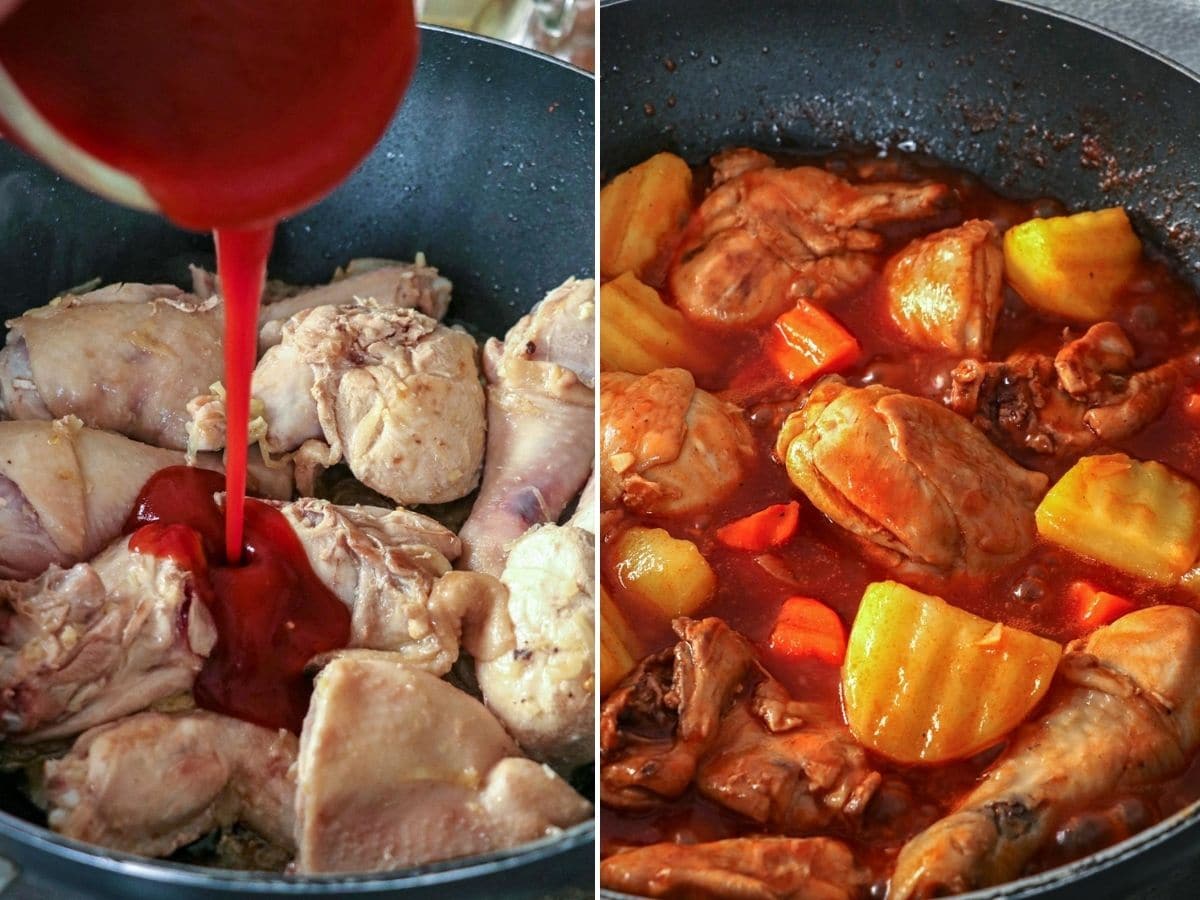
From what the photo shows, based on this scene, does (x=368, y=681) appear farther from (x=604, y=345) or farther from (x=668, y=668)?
(x=604, y=345)

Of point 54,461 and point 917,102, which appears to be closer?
point 54,461

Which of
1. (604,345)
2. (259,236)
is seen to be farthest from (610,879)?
(604,345)

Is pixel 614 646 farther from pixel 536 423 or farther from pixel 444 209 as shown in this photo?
pixel 444 209

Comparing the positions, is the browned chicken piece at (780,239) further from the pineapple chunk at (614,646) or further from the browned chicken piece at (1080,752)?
the browned chicken piece at (1080,752)

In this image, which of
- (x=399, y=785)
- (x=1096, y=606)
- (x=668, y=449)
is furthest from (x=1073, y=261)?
(x=399, y=785)

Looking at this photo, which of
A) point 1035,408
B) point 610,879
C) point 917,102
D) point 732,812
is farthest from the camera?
point 917,102

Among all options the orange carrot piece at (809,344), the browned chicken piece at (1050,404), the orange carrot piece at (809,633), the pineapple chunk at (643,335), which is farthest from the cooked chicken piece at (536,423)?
the browned chicken piece at (1050,404)
